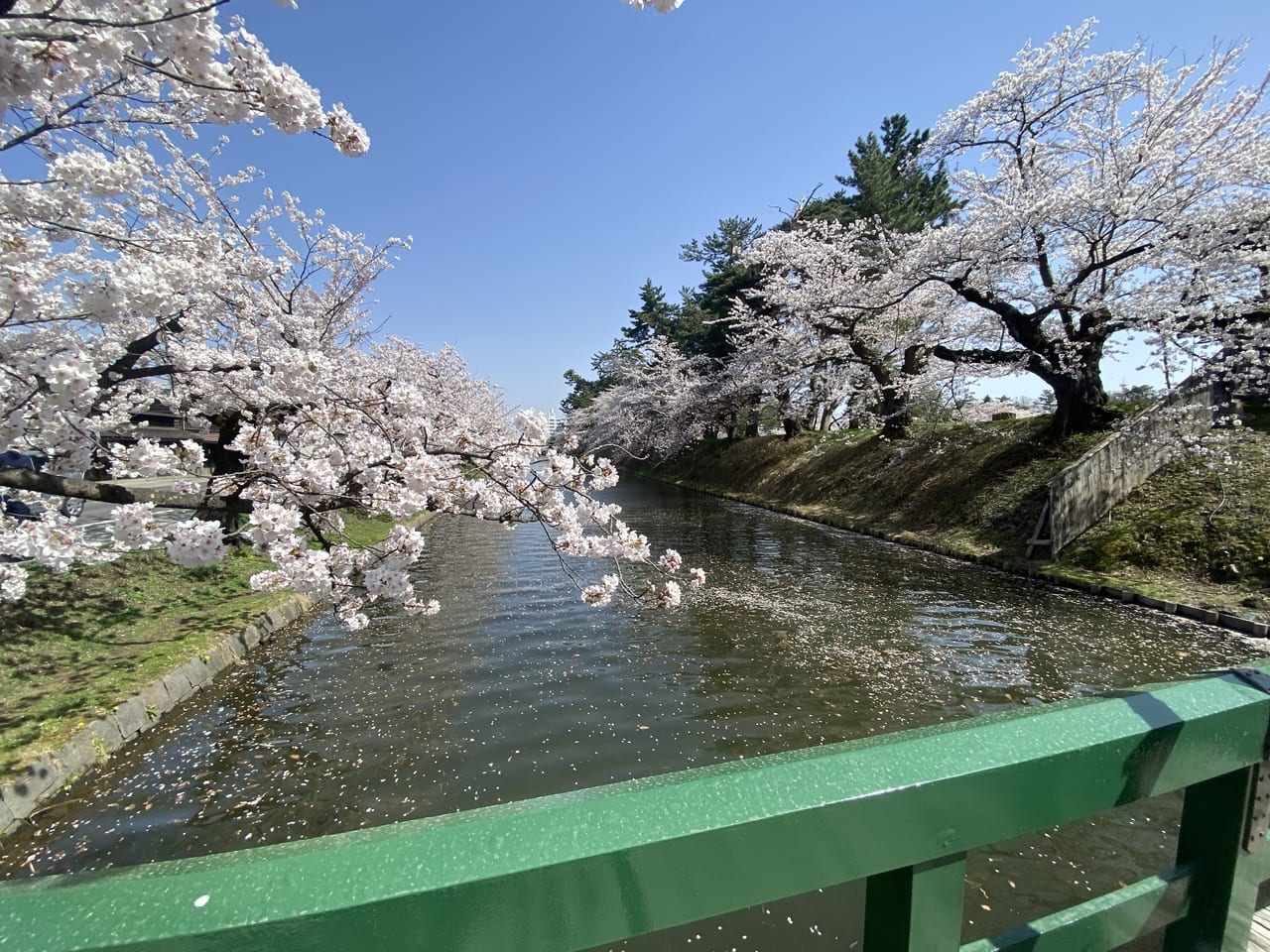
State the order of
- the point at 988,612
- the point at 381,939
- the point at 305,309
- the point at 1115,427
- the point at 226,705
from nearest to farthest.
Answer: the point at 381,939 < the point at 226,705 < the point at 988,612 < the point at 1115,427 < the point at 305,309

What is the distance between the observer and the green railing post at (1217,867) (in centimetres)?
136

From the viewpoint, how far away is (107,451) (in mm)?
4426

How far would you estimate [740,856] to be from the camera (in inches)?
34.8

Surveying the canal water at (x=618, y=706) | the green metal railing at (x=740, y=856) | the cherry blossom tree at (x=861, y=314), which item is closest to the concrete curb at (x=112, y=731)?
the canal water at (x=618, y=706)

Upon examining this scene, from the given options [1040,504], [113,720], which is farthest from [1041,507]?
[113,720]

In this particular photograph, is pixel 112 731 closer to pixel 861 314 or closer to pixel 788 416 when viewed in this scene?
pixel 861 314

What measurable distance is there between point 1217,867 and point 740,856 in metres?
1.31

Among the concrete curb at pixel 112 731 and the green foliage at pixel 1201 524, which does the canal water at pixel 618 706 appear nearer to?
the concrete curb at pixel 112 731

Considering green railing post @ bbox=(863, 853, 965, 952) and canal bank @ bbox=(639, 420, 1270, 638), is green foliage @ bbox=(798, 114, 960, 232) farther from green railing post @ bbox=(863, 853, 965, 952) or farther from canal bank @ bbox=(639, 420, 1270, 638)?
green railing post @ bbox=(863, 853, 965, 952)

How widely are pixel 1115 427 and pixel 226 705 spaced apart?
50.2 feet

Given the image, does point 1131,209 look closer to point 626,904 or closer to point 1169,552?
point 1169,552

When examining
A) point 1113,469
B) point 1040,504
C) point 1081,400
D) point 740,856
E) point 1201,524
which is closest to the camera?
point 740,856

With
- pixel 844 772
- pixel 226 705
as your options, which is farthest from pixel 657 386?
pixel 844 772

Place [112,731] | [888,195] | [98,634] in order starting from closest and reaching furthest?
[112,731] → [98,634] → [888,195]
